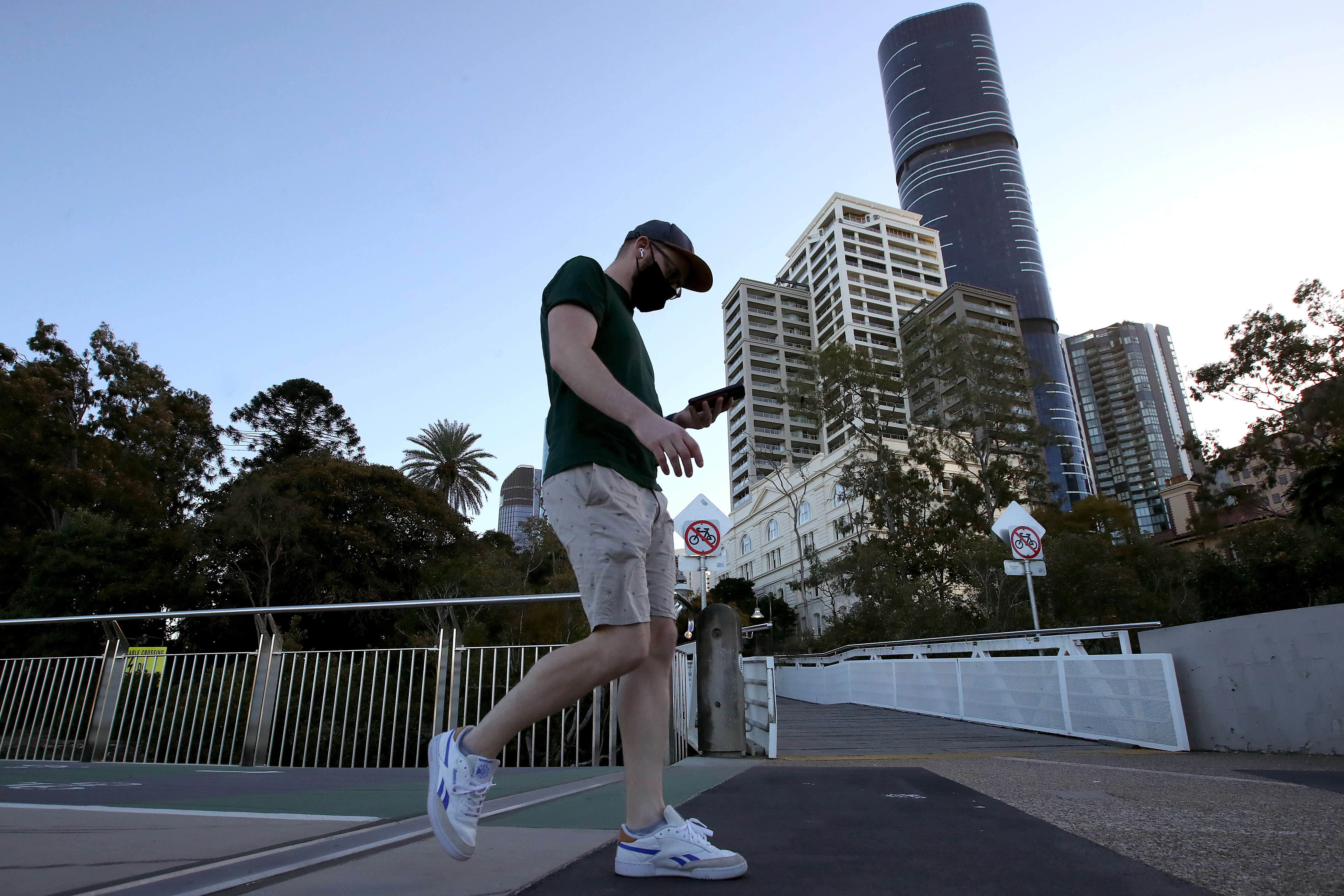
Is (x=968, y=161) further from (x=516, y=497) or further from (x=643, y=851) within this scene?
(x=643, y=851)

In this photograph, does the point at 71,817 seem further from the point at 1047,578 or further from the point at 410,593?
the point at 410,593

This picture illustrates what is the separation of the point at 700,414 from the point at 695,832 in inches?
43.0

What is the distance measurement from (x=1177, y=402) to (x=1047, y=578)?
130609 millimetres

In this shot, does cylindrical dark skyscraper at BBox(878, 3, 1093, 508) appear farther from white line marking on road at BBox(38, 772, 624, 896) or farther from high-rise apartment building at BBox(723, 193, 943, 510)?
white line marking on road at BBox(38, 772, 624, 896)

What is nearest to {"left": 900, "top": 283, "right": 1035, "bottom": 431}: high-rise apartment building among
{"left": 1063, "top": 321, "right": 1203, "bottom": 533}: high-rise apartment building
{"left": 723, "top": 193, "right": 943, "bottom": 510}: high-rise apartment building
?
{"left": 723, "top": 193, "right": 943, "bottom": 510}: high-rise apartment building

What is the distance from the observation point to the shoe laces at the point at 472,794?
55.5 inches

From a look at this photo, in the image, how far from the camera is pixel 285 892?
1.12 metres

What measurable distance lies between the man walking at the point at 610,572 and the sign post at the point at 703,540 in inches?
289

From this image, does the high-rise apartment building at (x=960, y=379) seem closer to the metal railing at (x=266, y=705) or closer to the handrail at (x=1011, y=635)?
the handrail at (x=1011, y=635)

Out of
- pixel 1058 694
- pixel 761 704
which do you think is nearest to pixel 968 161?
pixel 1058 694

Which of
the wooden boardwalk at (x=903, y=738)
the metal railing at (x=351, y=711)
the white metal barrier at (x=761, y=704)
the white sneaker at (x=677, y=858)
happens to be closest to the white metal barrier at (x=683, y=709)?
the white metal barrier at (x=761, y=704)

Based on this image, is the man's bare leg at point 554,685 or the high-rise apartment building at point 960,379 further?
the high-rise apartment building at point 960,379

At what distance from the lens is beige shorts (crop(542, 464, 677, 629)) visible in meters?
1.61

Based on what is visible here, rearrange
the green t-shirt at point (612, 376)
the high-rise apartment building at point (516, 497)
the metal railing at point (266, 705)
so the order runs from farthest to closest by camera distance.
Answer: the high-rise apartment building at point (516, 497)
the metal railing at point (266, 705)
the green t-shirt at point (612, 376)
